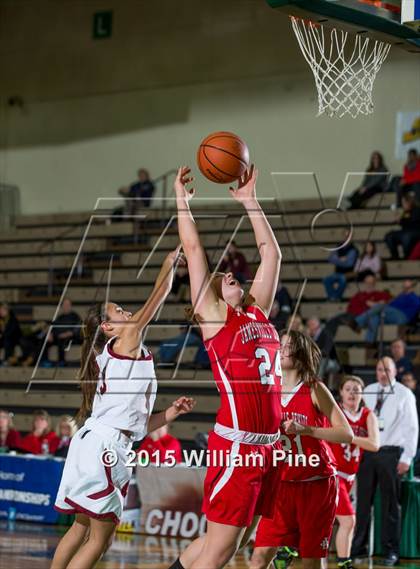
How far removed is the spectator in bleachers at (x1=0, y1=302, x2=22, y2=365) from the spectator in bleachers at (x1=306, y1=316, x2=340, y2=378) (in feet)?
16.0

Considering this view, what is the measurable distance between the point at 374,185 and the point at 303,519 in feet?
33.1

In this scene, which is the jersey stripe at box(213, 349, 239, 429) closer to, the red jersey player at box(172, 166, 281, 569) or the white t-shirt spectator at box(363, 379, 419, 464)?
the red jersey player at box(172, 166, 281, 569)

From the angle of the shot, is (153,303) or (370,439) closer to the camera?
(153,303)

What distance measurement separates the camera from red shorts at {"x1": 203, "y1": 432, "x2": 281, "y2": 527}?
497cm

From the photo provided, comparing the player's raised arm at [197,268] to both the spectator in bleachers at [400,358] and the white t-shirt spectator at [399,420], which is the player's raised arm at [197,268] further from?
the spectator in bleachers at [400,358]

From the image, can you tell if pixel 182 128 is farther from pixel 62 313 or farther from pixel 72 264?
pixel 62 313

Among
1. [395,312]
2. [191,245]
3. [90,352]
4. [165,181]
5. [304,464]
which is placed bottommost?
[304,464]

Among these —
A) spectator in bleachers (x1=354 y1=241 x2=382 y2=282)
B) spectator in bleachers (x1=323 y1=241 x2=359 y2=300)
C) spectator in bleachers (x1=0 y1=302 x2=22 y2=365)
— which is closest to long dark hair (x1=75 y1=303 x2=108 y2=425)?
spectator in bleachers (x1=323 y1=241 x2=359 y2=300)

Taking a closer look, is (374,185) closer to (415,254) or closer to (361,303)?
(415,254)

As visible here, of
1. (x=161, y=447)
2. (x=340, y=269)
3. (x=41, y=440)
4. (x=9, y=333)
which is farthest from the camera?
(x=9, y=333)

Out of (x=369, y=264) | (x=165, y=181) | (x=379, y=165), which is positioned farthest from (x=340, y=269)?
(x=165, y=181)

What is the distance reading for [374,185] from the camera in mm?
15617

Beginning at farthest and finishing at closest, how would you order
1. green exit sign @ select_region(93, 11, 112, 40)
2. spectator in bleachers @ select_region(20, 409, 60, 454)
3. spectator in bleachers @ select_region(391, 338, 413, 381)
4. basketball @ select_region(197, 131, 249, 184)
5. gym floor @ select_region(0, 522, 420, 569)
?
green exit sign @ select_region(93, 11, 112, 40)
spectator in bleachers @ select_region(20, 409, 60, 454)
spectator in bleachers @ select_region(391, 338, 413, 381)
gym floor @ select_region(0, 522, 420, 569)
basketball @ select_region(197, 131, 249, 184)

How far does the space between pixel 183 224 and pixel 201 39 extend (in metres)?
14.3
